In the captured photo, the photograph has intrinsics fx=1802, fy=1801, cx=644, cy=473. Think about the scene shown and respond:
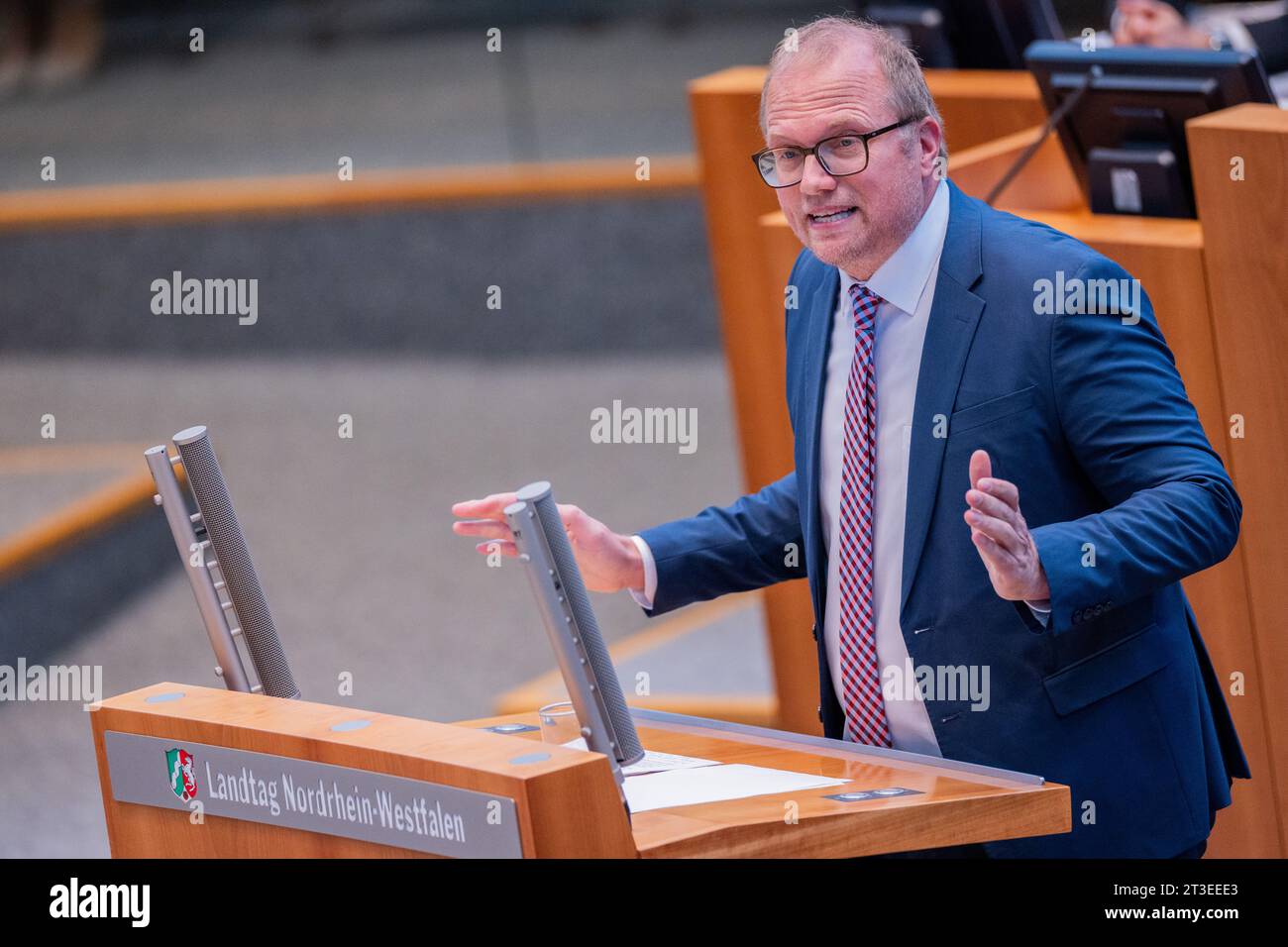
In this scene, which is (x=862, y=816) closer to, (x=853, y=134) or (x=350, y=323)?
(x=853, y=134)

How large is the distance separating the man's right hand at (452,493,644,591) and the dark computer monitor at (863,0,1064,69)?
2120 millimetres

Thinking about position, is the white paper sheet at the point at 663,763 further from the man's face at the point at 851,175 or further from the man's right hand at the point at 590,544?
the man's face at the point at 851,175

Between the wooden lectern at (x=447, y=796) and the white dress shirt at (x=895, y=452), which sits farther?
the white dress shirt at (x=895, y=452)

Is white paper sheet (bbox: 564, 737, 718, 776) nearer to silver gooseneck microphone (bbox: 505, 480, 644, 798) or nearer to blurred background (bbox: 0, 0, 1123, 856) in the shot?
silver gooseneck microphone (bbox: 505, 480, 644, 798)

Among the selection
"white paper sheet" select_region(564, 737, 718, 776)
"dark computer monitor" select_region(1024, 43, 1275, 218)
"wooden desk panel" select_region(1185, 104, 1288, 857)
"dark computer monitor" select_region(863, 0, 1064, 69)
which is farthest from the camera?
"dark computer monitor" select_region(863, 0, 1064, 69)

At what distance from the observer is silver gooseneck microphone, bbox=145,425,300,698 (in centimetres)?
170

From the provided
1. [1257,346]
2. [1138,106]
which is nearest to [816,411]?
[1257,346]

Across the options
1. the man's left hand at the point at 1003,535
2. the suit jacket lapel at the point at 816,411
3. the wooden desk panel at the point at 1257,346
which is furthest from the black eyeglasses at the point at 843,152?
the wooden desk panel at the point at 1257,346

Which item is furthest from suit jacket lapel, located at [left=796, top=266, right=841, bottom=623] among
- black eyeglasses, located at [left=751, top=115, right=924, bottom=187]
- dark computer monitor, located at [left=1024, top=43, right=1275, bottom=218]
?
dark computer monitor, located at [left=1024, top=43, right=1275, bottom=218]

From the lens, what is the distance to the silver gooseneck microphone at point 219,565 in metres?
1.70

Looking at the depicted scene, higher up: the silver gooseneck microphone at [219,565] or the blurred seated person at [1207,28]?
the blurred seated person at [1207,28]

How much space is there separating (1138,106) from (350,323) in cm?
405

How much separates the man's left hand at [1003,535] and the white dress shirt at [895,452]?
243mm

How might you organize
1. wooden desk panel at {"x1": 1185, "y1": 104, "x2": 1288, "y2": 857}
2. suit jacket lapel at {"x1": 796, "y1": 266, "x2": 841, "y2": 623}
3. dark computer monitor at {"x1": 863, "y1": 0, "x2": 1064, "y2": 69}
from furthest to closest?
dark computer monitor at {"x1": 863, "y1": 0, "x2": 1064, "y2": 69}
wooden desk panel at {"x1": 1185, "y1": 104, "x2": 1288, "y2": 857}
suit jacket lapel at {"x1": 796, "y1": 266, "x2": 841, "y2": 623}
